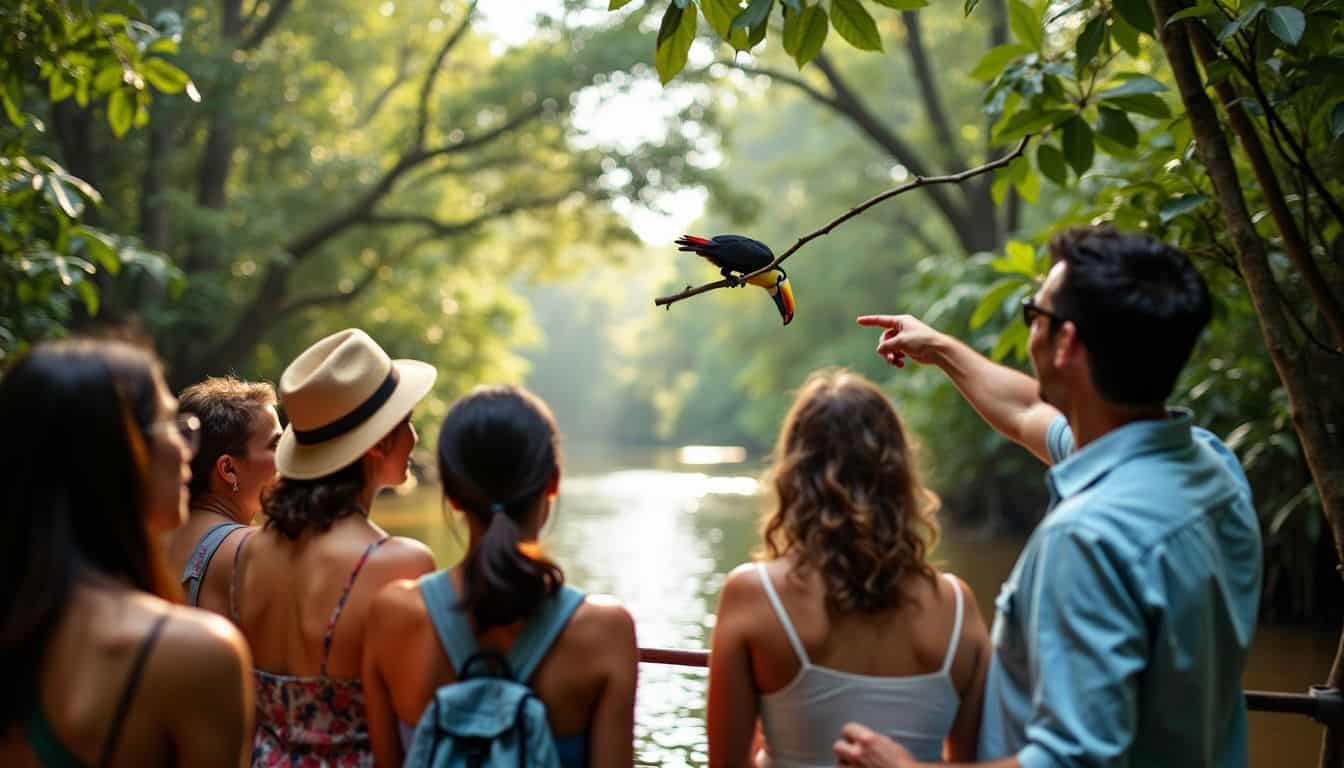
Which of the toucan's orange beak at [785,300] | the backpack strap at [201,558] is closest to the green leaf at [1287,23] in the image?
the toucan's orange beak at [785,300]

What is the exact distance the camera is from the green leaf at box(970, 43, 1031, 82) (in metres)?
3.10

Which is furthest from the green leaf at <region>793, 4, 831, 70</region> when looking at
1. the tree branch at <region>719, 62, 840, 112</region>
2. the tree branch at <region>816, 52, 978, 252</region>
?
the tree branch at <region>816, 52, 978, 252</region>

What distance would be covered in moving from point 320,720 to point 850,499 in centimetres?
104

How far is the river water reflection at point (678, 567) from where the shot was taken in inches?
233

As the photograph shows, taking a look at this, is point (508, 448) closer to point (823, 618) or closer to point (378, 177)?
point (823, 618)

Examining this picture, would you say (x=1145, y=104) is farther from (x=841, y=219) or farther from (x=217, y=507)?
(x=217, y=507)

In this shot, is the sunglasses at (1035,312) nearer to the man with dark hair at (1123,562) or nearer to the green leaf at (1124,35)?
the man with dark hair at (1123,562)

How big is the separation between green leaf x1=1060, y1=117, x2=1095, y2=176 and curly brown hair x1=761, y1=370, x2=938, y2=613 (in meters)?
1.24

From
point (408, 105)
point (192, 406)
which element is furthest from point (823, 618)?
point (408, 105)

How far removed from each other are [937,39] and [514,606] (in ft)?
65.9

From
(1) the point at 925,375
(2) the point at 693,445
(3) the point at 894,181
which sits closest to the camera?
(1) the point at 925,375

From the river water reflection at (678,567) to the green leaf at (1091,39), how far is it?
5.11ft

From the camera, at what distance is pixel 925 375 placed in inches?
526

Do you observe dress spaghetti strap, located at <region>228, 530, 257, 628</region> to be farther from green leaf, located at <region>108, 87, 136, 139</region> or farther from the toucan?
green leaf, located at <region>108, 87, 136, 139</region>
